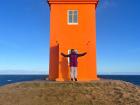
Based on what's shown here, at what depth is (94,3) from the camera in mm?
25359

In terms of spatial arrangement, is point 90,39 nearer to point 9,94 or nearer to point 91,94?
point 91,94

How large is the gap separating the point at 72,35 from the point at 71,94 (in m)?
7.05

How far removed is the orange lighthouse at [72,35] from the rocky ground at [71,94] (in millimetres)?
3681

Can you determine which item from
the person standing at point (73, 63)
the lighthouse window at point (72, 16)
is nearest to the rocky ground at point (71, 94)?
the person standing at point (73, 63)

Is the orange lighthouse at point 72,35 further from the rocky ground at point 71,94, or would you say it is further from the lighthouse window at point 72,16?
the rocky ground at point 71,94

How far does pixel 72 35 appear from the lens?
2503 cm

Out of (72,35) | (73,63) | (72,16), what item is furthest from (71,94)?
(72,16)

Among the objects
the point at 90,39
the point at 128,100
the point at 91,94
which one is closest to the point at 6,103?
the point at 91,94

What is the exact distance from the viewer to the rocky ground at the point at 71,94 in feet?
61.3

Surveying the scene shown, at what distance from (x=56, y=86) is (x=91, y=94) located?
2791 millimetres

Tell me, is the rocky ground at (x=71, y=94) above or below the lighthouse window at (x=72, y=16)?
below

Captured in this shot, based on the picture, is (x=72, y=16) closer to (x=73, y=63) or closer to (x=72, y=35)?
(x=72, y=35)

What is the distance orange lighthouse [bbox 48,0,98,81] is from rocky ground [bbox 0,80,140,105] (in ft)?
12.1

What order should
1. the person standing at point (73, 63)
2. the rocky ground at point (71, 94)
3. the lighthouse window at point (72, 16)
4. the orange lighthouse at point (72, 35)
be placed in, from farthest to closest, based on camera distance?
the lighthouse window at point (72, 16), the orange lighthouse at point (72, 35), the person standing at point (73, 63), the rocky ground at point (71, 94)
